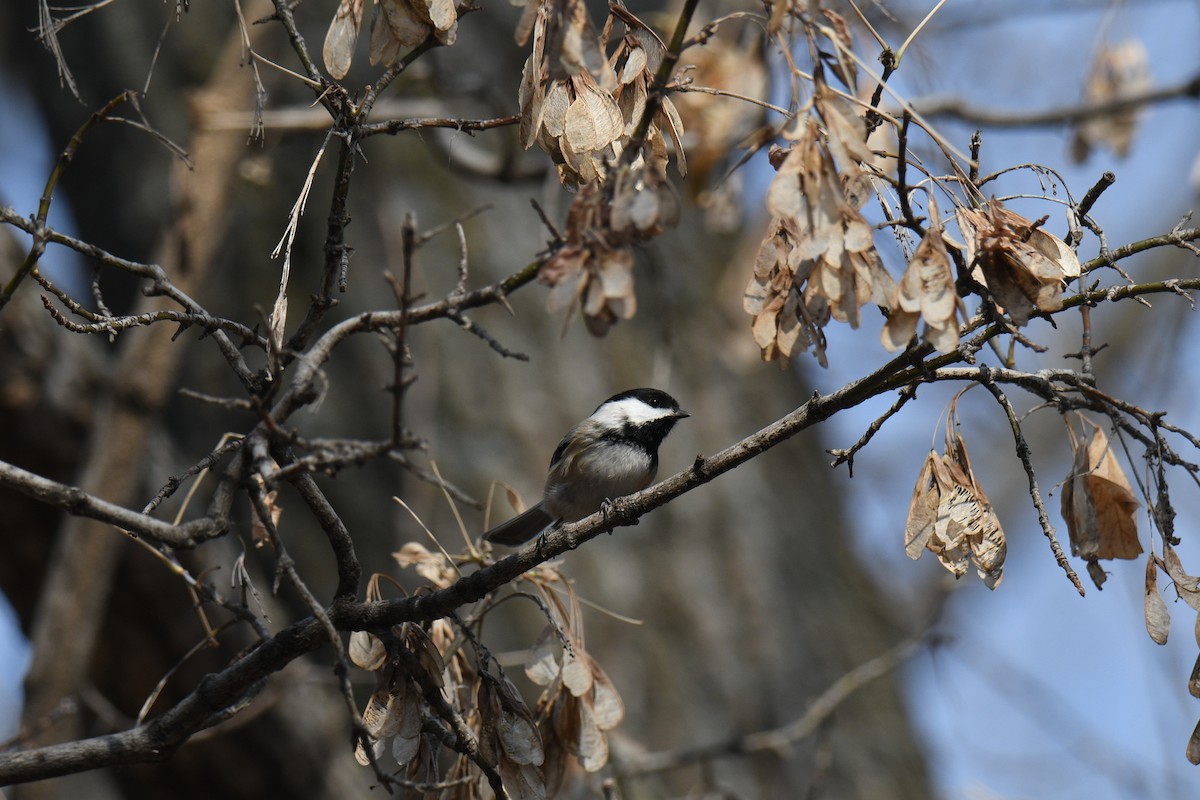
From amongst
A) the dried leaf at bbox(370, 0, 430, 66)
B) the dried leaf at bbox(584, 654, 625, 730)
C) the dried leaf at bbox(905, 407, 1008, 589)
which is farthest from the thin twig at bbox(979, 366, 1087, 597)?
the dried leaf at bbox(370, 0, 430, 66)

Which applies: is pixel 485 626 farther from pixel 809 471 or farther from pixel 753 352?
pixel 809 471

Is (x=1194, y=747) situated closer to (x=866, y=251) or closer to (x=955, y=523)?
(x=955, y=523)

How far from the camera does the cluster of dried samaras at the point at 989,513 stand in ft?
4.76

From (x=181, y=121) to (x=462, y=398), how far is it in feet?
5.53

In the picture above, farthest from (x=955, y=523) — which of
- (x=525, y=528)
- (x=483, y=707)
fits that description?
(x=525, y=528)

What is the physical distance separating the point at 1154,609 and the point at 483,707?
3.32ft

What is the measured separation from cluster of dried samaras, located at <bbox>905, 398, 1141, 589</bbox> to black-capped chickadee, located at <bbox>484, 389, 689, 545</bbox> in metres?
1.72

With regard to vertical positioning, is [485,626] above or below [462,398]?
below

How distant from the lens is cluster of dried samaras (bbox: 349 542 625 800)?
Result: 1.64 m

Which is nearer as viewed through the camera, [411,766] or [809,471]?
[411,766]

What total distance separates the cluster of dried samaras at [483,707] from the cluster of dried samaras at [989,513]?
0.63 m

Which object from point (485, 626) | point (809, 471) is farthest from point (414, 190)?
point (809, 471)

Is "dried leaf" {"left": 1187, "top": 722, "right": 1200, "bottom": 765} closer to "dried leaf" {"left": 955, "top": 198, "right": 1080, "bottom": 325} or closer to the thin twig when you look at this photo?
the thin twig

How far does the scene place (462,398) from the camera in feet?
14.4
